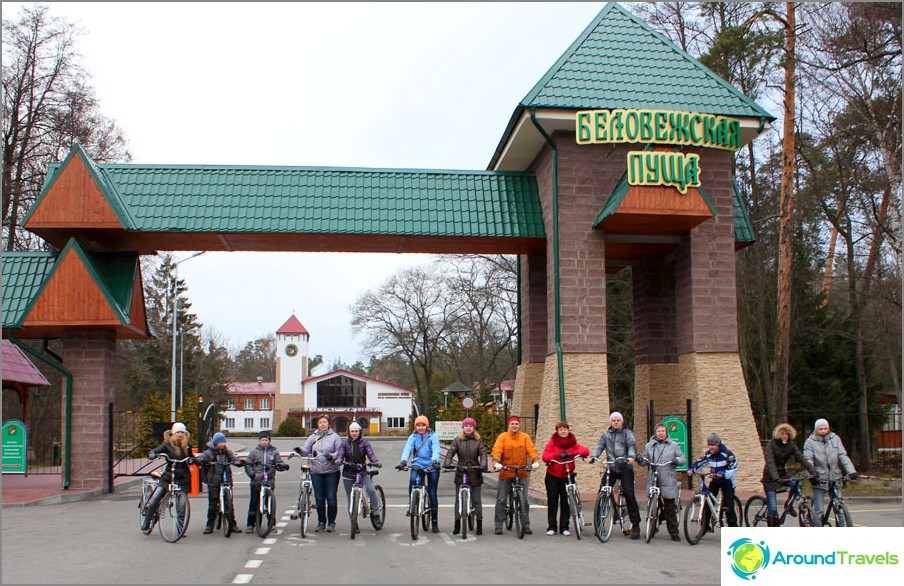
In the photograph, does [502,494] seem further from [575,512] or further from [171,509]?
[171,509]

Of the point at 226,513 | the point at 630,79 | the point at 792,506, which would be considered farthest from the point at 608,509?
the point at 630,79

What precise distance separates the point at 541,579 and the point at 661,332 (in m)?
13.5

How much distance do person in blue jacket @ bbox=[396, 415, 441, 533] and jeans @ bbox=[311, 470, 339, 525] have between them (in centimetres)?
106

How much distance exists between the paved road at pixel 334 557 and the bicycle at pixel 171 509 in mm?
211

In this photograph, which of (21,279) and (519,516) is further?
(21,279)

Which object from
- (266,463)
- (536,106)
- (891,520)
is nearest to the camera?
(266,463)

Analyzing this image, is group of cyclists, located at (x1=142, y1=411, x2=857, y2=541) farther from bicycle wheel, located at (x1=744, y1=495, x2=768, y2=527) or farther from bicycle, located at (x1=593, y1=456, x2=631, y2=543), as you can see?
bicycle wheel, located at (x1=744, y1=495, x2=768, y2=527)

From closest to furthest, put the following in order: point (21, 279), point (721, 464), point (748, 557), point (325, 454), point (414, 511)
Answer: point (748, 557)
point (721, 464)
point (414, 511)
point (325, 454)
point (21, 279)

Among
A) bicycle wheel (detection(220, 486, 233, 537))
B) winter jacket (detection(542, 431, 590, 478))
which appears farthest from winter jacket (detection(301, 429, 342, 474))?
winter jacket (detection(542, 431, 590, 478))

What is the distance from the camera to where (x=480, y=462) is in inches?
531

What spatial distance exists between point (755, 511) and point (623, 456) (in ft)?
7.61

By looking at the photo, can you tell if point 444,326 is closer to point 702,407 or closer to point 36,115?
point 36,115

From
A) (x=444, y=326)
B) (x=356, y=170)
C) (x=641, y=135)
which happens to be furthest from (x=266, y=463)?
(x=444, y=326)

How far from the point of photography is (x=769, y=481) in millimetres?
12789
